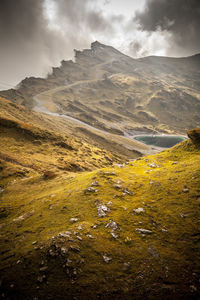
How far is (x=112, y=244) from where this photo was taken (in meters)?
9.95

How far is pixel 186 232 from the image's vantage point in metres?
10.0

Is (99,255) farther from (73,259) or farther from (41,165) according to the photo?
(41,165)

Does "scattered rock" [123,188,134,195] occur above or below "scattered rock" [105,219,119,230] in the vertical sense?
above

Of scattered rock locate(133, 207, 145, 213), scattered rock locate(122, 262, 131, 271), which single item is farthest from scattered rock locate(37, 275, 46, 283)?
scattered rock locate(133, 207, 145, 213)

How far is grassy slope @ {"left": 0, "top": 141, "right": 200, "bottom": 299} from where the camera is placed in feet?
24.7

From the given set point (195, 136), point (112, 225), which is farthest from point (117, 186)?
point (195, 136)

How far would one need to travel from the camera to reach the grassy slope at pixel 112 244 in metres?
7.54

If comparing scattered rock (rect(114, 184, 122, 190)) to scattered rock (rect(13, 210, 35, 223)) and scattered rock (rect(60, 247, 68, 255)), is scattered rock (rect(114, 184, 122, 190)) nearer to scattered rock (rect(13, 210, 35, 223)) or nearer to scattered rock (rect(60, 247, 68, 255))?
scattered rock (rect(60, 247, 68, 255))

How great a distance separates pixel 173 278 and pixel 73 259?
5574 millimetres

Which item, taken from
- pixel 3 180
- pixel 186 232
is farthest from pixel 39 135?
pixel 186 232

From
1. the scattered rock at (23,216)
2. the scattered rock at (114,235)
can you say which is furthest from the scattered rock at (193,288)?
the scattered rock at (23,216)

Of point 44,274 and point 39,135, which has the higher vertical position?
point 39,135

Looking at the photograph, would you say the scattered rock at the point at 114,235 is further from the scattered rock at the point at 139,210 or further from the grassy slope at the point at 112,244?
the scattered rock at the point at 139,210

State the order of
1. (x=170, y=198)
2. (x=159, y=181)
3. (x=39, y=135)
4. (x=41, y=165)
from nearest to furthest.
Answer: (x=170, y=198), (x=159, y=181), (x=41, y=165), (x=39, y=135)
